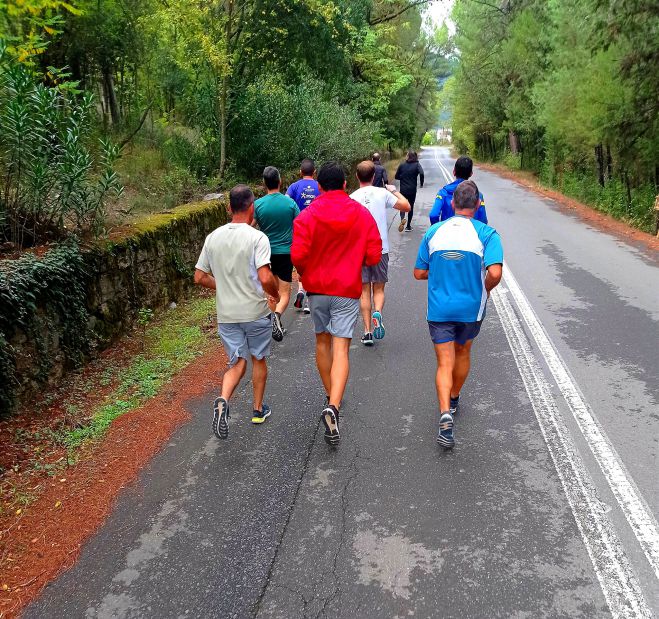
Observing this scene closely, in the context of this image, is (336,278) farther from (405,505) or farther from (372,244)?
(405,505)

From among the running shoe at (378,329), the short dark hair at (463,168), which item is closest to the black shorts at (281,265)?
the running shoe at (378,329)

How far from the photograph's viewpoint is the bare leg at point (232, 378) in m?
4.64

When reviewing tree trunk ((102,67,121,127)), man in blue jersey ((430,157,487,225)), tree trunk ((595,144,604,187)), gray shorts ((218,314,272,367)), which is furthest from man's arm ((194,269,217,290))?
tree trunk ((595,144,604,187))

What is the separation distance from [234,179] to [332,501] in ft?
35.3

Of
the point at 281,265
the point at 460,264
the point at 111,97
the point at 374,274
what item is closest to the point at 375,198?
the point at 374,274

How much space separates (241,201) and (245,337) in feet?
3.65

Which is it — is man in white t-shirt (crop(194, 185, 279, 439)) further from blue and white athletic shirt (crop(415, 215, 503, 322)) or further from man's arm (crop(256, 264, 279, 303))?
blue and white athletic shirt (crop(415, 215, 503, 322))

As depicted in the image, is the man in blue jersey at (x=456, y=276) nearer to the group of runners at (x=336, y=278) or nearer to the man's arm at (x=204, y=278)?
the group of runners at (x=336, y=278)

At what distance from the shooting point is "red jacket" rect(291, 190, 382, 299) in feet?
14.7

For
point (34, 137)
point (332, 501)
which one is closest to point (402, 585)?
point (332, 501)

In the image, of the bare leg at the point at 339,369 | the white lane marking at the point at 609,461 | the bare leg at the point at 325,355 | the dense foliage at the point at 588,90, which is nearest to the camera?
the white lane marking at the point at 609,461

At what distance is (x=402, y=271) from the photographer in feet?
34.6

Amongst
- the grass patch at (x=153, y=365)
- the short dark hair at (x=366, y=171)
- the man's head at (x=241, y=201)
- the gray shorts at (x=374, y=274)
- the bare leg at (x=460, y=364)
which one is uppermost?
the short dark hair at (x=366, y=171)

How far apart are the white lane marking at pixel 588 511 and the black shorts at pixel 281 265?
10.2ft
